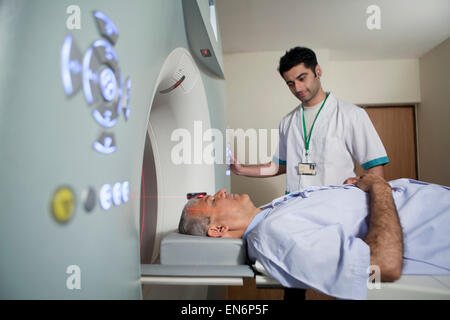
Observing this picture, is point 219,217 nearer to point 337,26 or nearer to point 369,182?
point 369,182

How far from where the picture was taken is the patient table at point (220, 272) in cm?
81

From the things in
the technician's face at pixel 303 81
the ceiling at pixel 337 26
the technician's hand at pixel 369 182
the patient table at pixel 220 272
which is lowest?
the patient table at pixel 220 272

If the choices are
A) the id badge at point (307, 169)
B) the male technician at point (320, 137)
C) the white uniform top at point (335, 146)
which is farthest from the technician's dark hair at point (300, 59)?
the id badge at point (307, 169)

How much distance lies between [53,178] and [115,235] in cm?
23

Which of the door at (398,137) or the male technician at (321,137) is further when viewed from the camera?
the door at (398,137)

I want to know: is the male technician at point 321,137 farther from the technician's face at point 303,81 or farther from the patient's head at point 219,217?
the patient's head at point 219,217

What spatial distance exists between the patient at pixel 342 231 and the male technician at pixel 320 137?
→ 22.2 inches

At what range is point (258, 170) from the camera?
84.4 inches

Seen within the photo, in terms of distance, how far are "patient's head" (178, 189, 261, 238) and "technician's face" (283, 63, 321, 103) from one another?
40.7 inches

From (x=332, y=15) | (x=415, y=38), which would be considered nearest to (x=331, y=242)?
(x=332, y=15)

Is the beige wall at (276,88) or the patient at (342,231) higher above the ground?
the beige wall at (276,88)

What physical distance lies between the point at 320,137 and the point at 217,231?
110 centimetres

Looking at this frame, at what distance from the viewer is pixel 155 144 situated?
1535mm
